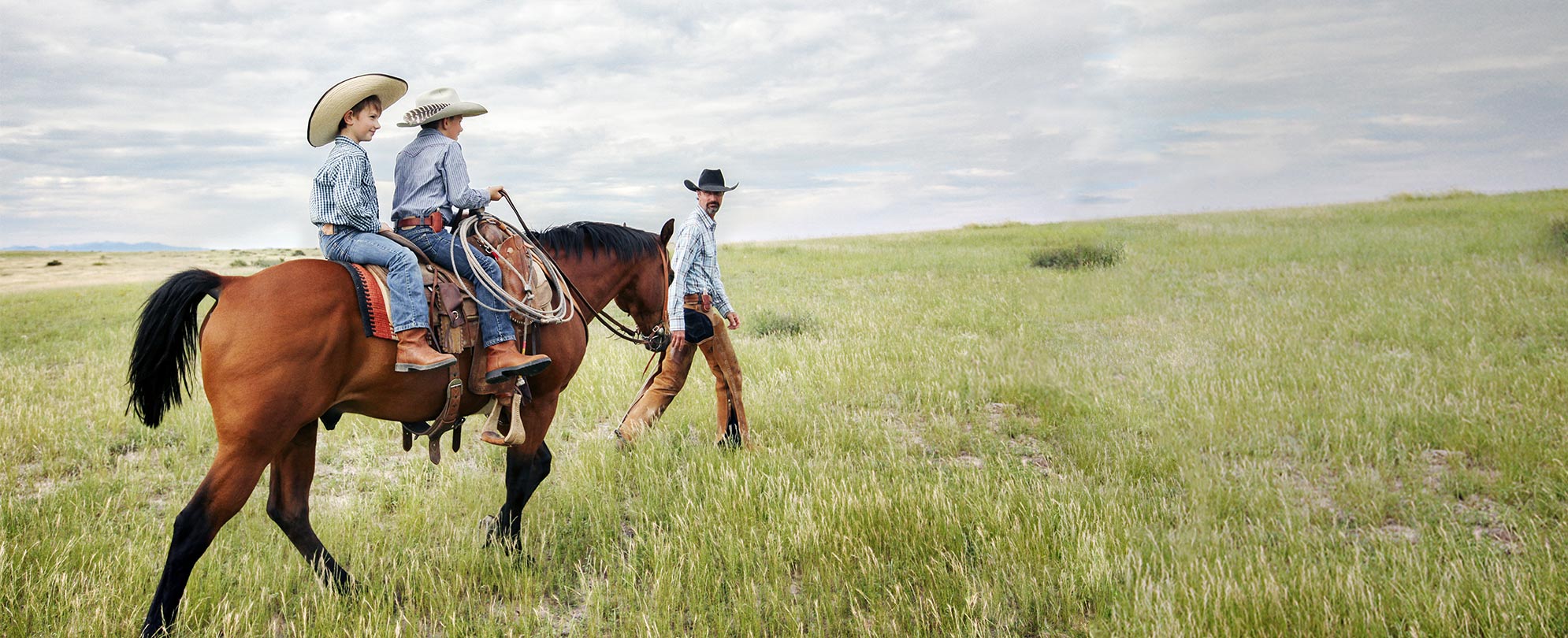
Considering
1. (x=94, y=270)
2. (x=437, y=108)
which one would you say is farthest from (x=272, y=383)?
(x=94, y=270)

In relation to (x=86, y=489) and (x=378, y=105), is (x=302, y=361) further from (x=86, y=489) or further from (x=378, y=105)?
(x=86, y=489)

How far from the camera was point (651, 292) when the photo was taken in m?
5.66

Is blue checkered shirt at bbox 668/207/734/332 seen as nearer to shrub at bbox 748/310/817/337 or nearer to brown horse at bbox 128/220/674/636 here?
brown horse at bbox 128/220/674/636

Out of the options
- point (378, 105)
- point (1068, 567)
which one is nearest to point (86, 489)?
point (378, 105)

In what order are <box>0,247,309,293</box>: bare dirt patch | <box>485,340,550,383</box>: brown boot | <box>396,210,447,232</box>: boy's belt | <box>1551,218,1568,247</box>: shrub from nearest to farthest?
<box>485,340,550,383</box>: brown boot < <box>396,210,447,232</box>: boy's belt < <box>1551,218,1568,247</box>: shrub < <box>0,247,309,293</box>: bare dirt patch

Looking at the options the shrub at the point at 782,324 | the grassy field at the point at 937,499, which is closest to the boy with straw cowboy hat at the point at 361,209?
the grassy field at the point at 937,499

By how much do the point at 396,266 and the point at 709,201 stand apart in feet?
9.48

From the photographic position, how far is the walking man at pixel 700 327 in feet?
20.1

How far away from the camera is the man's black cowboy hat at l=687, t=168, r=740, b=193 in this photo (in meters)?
6.31

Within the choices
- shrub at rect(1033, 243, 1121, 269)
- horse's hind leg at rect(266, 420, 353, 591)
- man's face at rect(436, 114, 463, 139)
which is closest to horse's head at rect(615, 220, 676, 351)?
man's face at rect(436, 114, 463, 139)

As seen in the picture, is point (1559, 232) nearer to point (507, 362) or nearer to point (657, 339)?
point (657, 339)

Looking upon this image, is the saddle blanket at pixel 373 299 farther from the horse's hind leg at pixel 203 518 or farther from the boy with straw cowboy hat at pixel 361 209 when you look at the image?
the horse's hind leg at pixel 203 518

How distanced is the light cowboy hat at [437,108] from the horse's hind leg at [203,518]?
206 centimetres

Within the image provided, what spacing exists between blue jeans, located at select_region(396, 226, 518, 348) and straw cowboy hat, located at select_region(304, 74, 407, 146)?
0.65 m
